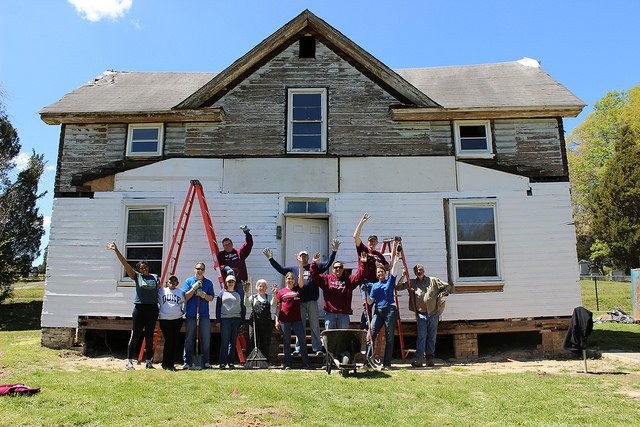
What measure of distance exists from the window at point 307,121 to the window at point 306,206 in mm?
1217

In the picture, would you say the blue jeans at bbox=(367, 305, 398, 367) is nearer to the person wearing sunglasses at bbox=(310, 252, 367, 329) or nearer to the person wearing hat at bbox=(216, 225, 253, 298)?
the person wearing sunglasses at bbox=(310, 252, 367, 329)

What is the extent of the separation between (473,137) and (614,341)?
18.9 ft

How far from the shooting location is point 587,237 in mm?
38219

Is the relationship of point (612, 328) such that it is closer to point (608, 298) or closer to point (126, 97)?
point (608, 298)

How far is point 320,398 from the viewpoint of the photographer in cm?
644

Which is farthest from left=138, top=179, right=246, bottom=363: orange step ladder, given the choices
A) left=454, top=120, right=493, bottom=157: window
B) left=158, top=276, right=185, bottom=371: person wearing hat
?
left=454, top=120, right=493, bottom=157: window

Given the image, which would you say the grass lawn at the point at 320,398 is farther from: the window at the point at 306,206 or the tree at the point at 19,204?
the tree at the point at 19,204

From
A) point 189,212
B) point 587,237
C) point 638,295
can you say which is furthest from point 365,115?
point 587,237

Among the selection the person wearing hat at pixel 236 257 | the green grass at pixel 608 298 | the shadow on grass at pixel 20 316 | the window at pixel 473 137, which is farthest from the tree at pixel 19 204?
the green grass at pixel 608 298

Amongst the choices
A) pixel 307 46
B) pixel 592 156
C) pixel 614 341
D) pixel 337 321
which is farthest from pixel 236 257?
pixel 592 156

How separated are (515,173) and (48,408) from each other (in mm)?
10233

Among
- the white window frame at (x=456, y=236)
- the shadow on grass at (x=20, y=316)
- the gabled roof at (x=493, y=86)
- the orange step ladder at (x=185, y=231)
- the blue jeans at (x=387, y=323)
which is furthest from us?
the shadow on grass at (x=20, y=316)

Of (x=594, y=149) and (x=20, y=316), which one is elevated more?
(x=594, y=149)

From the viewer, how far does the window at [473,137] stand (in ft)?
39.6
